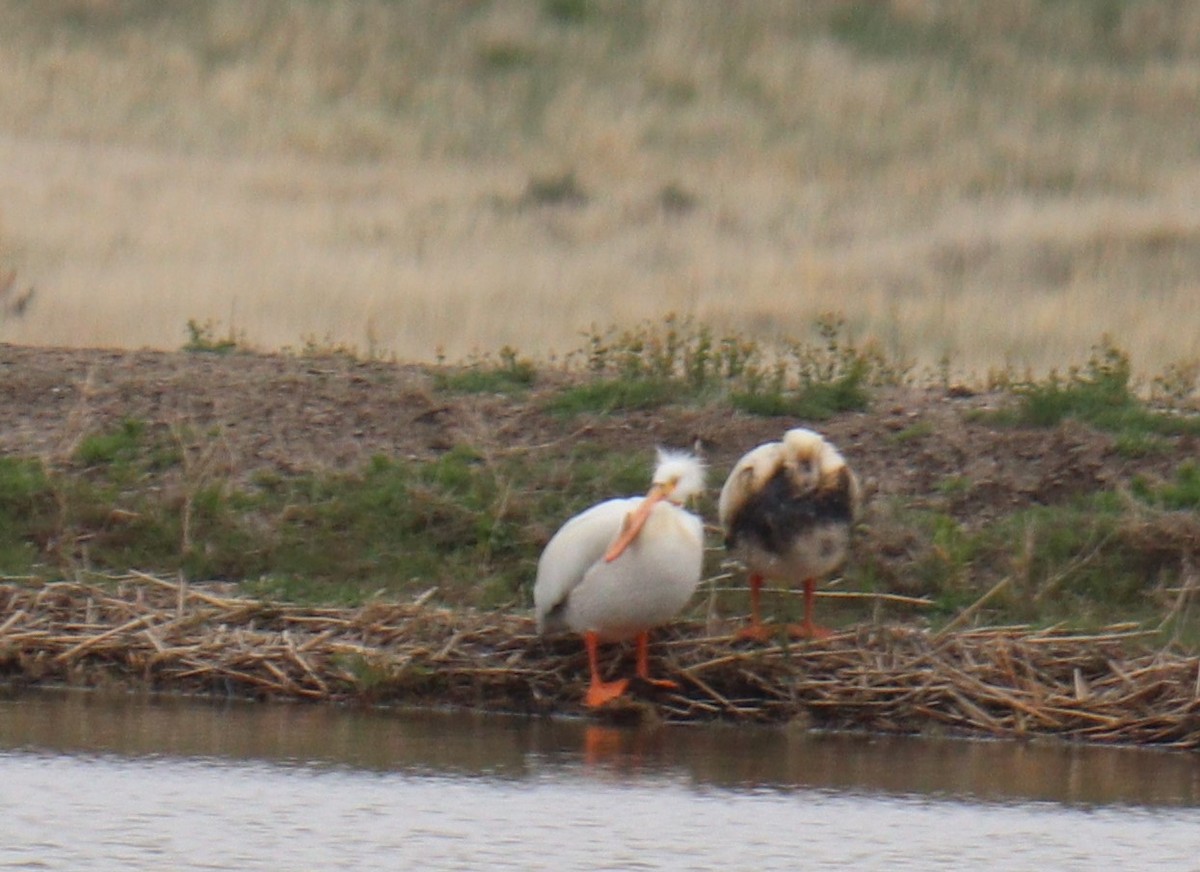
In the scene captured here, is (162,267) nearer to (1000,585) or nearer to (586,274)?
(586,274)

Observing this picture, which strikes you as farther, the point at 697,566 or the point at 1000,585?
the point at 1000,585

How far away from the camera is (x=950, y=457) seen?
1199 cm

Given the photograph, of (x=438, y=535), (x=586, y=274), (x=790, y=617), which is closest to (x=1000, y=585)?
(x=790, y=617)

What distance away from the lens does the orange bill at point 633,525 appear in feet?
30.7

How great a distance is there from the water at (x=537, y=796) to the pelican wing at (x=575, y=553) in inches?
18.4

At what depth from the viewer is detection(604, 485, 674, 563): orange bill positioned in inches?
368

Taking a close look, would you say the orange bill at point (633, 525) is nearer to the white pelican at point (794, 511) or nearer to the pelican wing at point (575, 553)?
the pelican wing at point (575, 553)

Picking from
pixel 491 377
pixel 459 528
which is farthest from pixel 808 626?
pixel 491 377

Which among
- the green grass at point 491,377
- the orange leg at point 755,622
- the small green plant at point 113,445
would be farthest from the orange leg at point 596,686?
the green grass at point 491,377

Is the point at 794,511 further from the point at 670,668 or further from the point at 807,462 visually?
the point at 670,668

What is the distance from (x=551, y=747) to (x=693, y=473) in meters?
1.29

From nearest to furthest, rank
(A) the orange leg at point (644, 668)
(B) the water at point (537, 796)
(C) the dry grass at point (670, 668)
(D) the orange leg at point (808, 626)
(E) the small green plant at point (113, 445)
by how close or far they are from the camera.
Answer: (B) the water at point (537, 796), (C) the dry grass at point (670, 668), (A) the orange leg at point (644, 668), (D) the orange leg at point (808, 626), (E) the small green plant at point (113, 445)

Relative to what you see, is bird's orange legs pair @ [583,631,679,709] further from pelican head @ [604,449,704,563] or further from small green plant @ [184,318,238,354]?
small green plant @ [184,318,238,354]

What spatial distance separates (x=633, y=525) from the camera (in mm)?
9367
